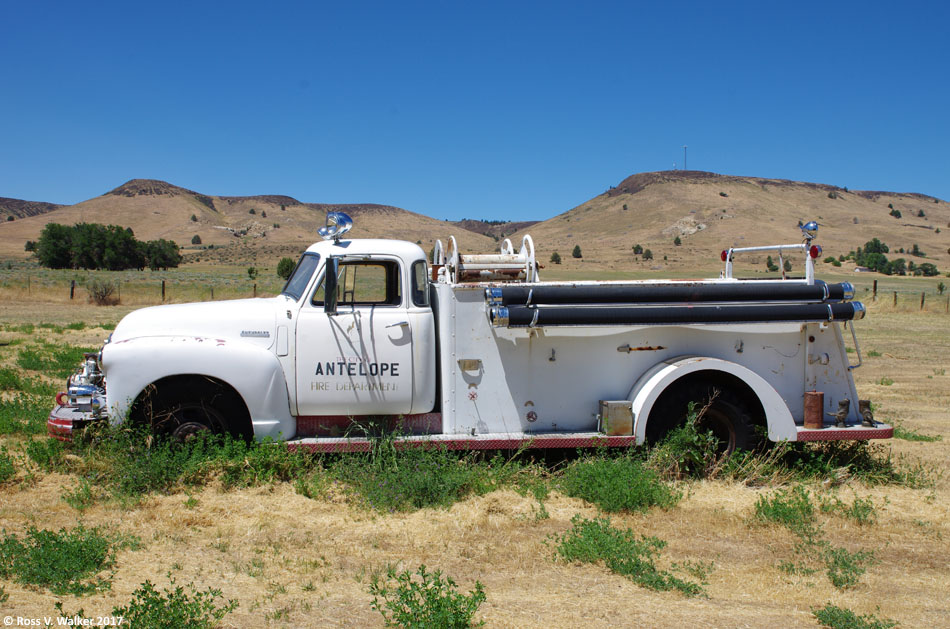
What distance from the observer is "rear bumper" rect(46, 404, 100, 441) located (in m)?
5.94

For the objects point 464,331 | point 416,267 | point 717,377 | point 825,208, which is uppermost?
point 825,208

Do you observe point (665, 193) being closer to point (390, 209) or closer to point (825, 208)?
point (825, 208)

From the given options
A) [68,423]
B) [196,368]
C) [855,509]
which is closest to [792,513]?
[855,509]

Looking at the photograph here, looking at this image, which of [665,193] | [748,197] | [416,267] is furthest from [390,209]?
[416,267]

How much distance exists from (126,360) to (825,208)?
4780 inches

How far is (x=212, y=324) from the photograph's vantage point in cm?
613

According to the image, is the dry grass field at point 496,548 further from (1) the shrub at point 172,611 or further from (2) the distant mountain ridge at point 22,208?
Answer: (2) the distant mountain ridge at point 22,208

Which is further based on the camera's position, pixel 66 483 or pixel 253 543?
pixel 66 483

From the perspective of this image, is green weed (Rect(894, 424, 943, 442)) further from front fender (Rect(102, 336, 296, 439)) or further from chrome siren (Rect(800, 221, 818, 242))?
front fender (Rect(102, 336, 296, 439))

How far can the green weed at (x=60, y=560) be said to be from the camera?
412 cm

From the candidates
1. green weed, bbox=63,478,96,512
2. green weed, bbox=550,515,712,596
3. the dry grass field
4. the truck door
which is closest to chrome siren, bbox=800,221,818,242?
the dry grass field

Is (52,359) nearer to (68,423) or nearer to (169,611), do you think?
(68,423)

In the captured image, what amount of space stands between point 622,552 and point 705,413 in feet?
7.26

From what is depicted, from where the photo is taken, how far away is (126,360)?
5.82 m
